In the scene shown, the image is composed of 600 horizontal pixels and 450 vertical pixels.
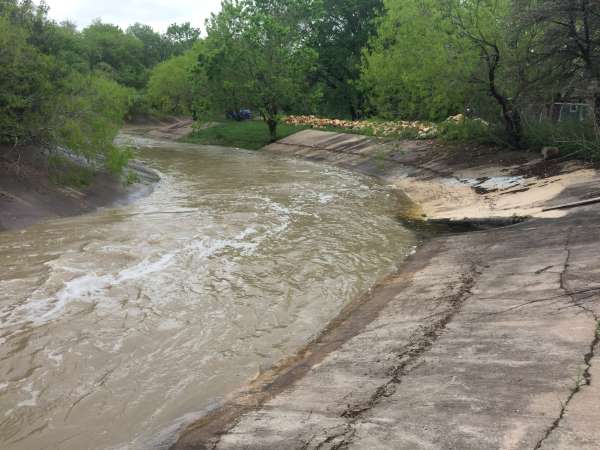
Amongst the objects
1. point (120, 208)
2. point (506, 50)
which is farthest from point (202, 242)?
point (506, 50)

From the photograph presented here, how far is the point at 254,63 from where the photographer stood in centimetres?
4462

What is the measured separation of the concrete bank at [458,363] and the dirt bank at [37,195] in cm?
1142

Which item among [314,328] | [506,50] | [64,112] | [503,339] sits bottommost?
[314,328]

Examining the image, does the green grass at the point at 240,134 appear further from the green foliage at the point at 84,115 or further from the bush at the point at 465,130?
the green foliage at the point at 84,115

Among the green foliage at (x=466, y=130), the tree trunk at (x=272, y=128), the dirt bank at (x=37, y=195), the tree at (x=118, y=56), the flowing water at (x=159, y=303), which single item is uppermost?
the tree at (x=118, y=56)

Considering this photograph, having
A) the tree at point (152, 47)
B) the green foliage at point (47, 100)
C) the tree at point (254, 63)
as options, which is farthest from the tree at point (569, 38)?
the tree at point (152, 47)

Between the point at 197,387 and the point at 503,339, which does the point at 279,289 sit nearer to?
the point at 197,387

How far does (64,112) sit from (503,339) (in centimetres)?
1697

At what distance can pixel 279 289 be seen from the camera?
11062 mm

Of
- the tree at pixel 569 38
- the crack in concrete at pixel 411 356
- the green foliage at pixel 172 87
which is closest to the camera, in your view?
the crack in concrete at pixel 411 356

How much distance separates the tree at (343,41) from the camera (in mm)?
51500

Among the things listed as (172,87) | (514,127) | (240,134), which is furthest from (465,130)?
(172,87)

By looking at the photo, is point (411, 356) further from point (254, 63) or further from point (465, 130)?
point (254, 63)

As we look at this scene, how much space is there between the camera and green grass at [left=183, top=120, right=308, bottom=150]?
46531mm
